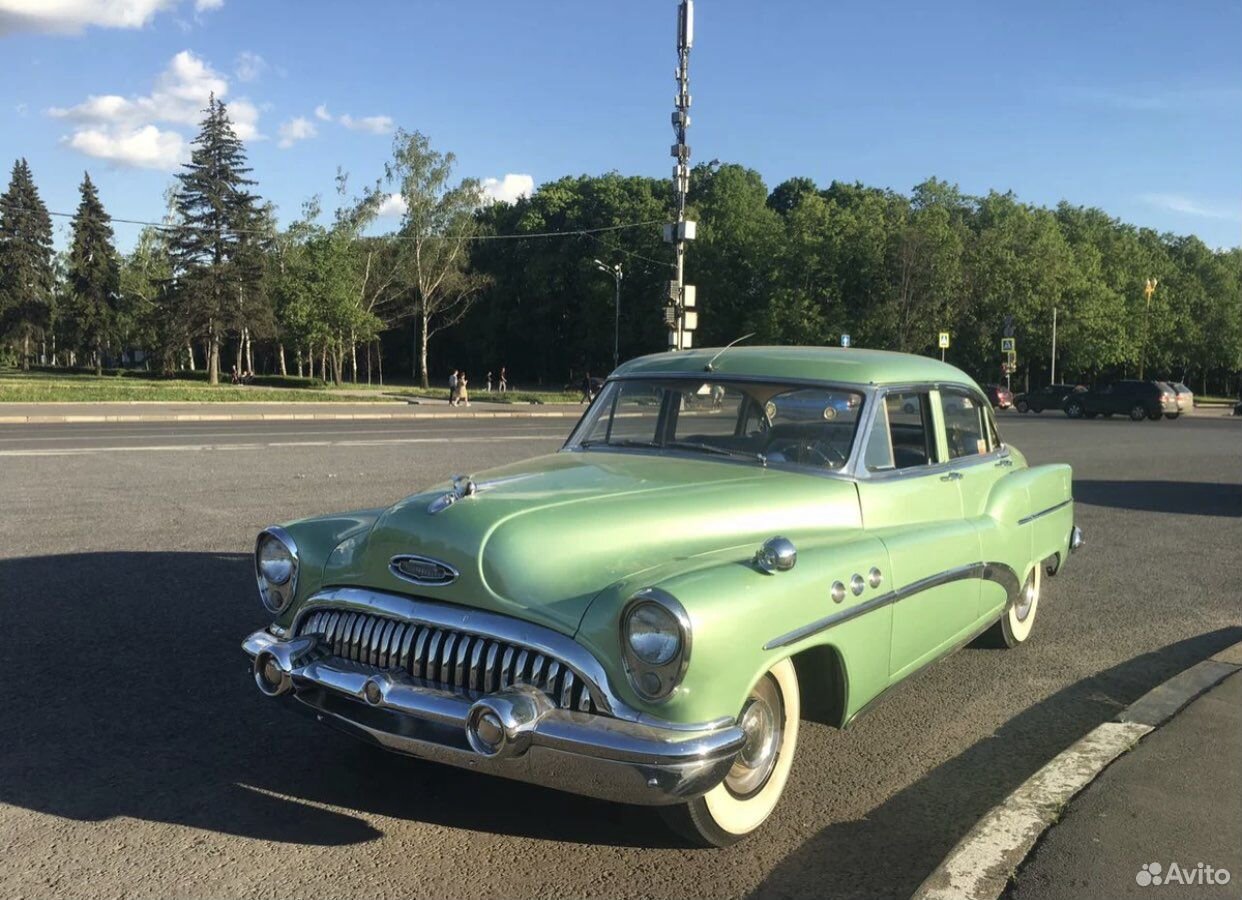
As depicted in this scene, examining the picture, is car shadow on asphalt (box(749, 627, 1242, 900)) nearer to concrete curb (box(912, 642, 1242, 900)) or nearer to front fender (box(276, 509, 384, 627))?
concrete curb (box(912, 642, 1242, 900))

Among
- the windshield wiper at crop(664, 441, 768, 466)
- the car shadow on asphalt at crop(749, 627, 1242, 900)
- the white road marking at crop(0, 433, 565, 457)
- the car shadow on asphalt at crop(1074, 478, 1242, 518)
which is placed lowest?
the car shadow on asphalt at crop(749, 627, 1242, 900)

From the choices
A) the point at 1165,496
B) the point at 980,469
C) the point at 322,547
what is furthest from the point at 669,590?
the point at 1165,496

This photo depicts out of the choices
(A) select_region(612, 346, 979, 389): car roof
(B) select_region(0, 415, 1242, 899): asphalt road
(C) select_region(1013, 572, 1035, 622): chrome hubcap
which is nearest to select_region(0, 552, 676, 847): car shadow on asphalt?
(B) select_region(0, 415, 1242, 899): asphalt road

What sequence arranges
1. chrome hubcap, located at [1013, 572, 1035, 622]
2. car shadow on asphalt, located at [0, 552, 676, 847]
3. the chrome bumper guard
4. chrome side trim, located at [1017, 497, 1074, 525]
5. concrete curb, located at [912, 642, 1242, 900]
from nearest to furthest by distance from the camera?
the chrome bumper guard < concrete curb, located at [912, 642, 1242, 900] < car shadow on asphalt, located at [0, 552, 676, 847] < chrome side trim, located at [1017, 497, 1074, 525] < chrome hubcap, located at [1013, 572, 1035, 622]

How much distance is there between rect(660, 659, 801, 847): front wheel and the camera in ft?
10.4

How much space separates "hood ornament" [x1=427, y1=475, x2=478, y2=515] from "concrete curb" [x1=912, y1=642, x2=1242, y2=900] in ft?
6.26

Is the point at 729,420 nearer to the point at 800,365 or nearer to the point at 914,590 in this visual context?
the point at 800,365

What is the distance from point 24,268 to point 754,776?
80185mm

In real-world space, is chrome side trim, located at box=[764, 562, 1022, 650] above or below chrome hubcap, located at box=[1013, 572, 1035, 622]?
above

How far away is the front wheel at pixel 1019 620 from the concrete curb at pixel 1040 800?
0.88 metres

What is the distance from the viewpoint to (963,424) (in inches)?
203

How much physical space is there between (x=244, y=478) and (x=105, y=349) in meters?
75.7

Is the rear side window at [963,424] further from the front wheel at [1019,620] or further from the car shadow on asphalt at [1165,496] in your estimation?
the car shadow on asphalt at [1165,496]

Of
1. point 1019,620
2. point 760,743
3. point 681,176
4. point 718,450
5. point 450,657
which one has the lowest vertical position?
point 1019,620
